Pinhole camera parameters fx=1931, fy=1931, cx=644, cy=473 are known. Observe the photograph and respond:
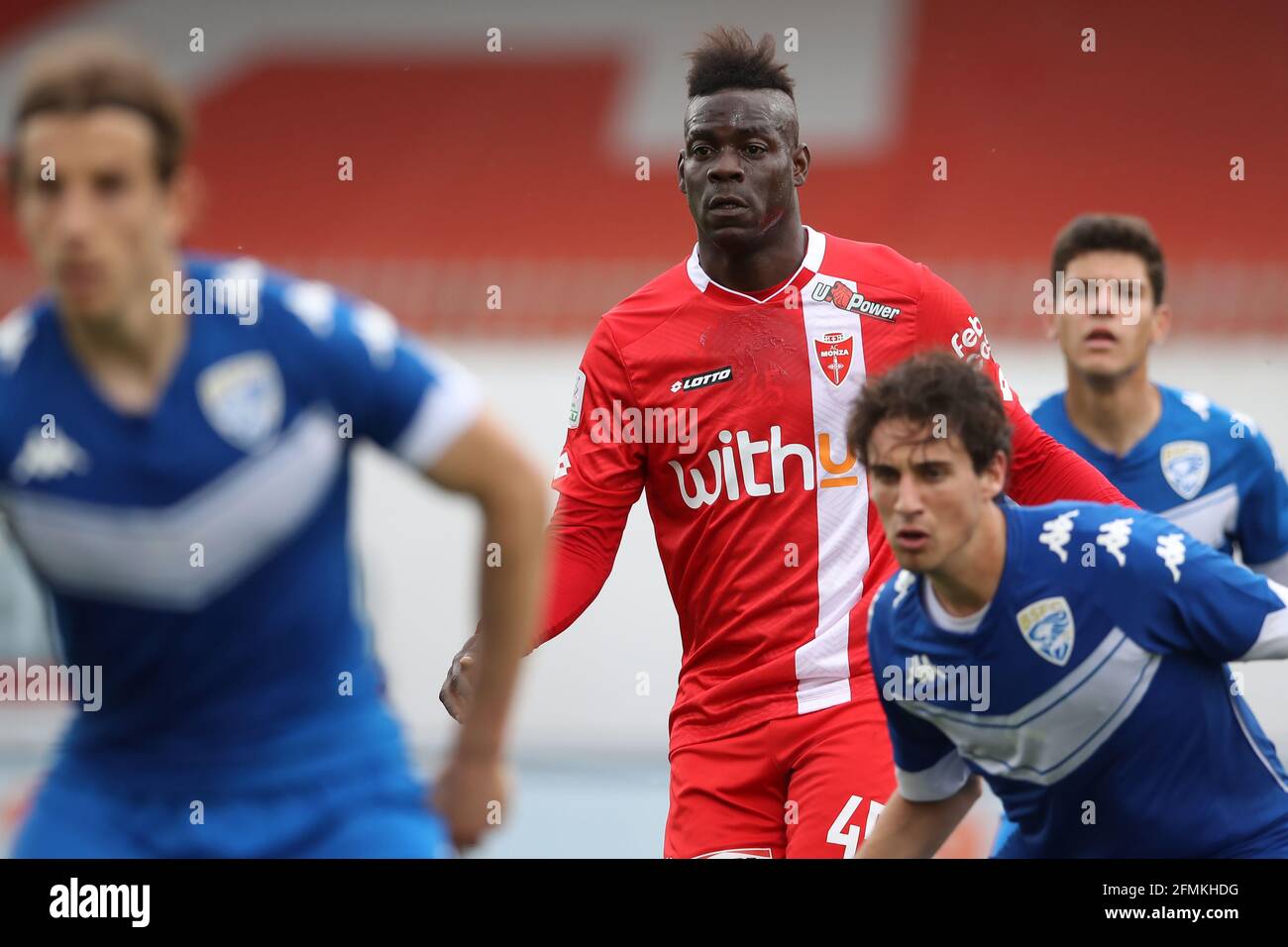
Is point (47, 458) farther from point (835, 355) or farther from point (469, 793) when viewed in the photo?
point (835, 355)

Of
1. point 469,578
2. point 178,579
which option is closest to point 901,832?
point 178,579

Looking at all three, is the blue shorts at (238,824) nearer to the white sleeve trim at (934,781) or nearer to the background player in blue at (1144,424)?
the white sleeve trim at (934,781)

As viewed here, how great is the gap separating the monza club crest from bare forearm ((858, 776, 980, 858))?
1283mm

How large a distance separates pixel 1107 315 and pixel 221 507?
4044 mm

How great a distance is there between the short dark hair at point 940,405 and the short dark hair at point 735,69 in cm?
139

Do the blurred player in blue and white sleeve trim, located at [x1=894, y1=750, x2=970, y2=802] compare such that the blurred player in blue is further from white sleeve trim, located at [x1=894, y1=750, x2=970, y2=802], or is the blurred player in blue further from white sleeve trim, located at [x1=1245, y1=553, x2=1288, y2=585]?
white sleeve trim, located at [x1=894, y1=750, x2=970, y2=802]

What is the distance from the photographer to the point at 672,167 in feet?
58.1

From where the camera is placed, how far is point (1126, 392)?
255 inches

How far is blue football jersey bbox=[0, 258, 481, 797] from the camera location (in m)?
3.07

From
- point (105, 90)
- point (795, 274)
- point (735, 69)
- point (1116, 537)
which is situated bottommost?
point (1116, 537)

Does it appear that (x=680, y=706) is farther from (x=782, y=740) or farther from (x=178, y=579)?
(x=178, y=579)

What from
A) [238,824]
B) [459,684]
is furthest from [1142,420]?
[238,824]

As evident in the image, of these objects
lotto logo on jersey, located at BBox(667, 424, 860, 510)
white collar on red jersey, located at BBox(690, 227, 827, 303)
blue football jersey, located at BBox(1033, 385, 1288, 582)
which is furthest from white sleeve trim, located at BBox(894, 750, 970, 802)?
blue football jersey, located at BBox(1033, 385, 1288, 582)

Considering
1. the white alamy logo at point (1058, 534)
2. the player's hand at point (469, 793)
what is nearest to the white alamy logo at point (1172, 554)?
the white alamy logo at point (1058, 534)
